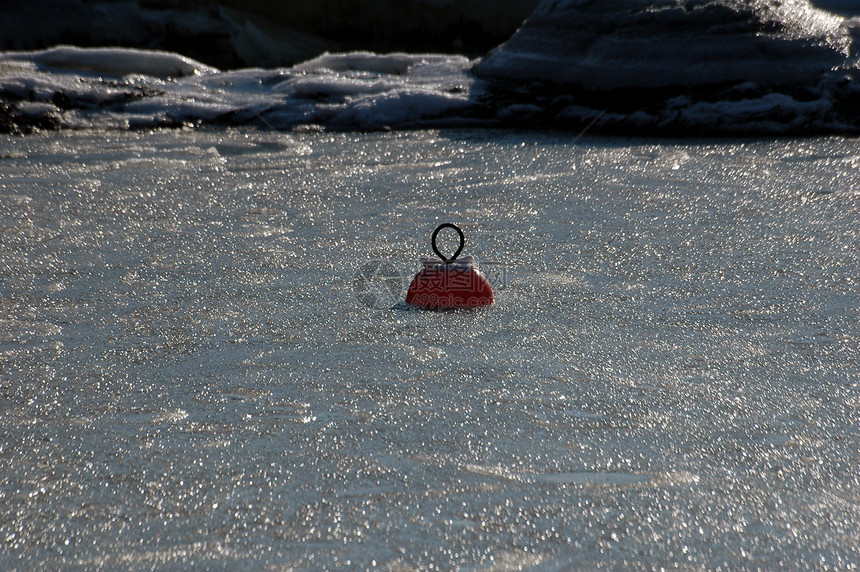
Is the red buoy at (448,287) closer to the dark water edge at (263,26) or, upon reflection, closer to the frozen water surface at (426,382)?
the frozen water surface at (426,382)

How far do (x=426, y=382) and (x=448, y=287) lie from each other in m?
0.43

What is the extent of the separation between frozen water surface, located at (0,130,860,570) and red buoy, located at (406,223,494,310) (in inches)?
2.0

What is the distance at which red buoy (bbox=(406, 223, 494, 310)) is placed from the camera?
78.5 inches

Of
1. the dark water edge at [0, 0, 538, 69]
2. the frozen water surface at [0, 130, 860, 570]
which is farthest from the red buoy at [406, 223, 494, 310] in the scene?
the dark water edge at [0, 0, 538, 69]

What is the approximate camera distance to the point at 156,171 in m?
3.54

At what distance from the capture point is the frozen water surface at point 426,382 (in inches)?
46.0

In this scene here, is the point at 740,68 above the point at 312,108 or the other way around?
above

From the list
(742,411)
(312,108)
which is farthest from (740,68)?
(742,411)

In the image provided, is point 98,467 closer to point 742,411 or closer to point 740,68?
point 742,411

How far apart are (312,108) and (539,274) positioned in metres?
2.90

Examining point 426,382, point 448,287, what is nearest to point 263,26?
point 448,287

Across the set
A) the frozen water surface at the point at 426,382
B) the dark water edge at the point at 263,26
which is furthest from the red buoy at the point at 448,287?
the dark water edge at the point at 263,26

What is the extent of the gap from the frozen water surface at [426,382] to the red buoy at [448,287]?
0.17ft

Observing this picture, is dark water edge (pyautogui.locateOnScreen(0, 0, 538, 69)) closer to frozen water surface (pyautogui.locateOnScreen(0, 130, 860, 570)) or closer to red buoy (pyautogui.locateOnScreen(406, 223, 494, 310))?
frozen water surface (pyautogui.locateOnScreen(0, 130, 860, 570))
